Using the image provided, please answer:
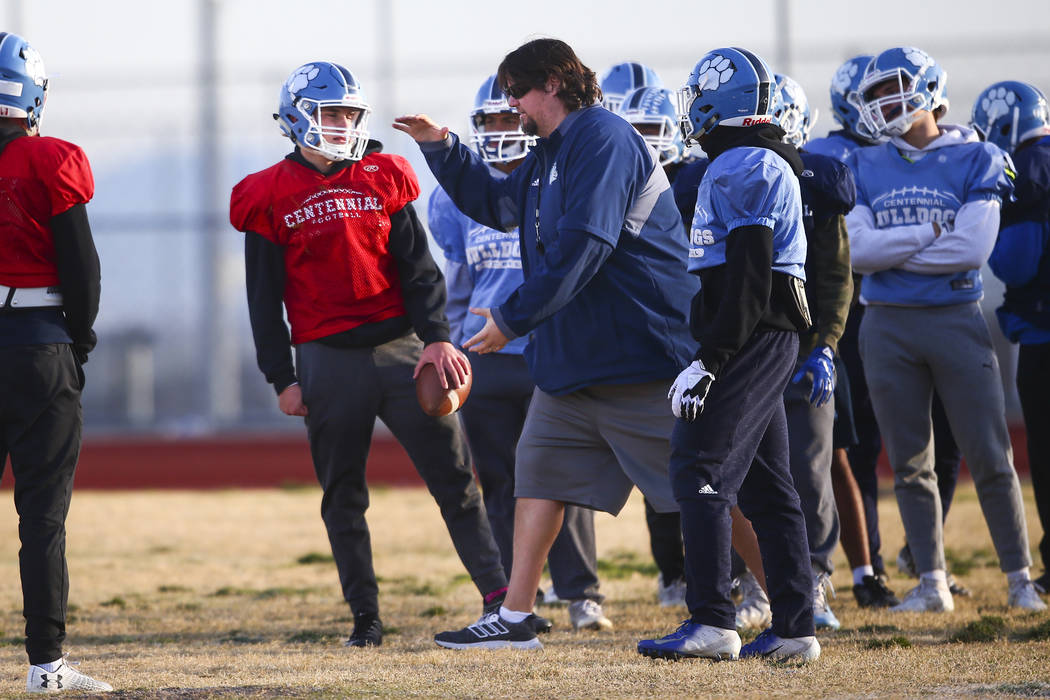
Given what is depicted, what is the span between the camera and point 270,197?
16.0ft

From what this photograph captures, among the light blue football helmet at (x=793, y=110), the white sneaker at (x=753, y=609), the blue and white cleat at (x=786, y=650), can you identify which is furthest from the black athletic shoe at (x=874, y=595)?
the light blue football helmet at (x=793, y=110)

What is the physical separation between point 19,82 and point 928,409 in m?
3.60

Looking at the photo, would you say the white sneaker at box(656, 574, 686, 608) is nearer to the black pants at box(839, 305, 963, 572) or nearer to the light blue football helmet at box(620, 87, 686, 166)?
the black pants at box(839, 305, 963, 572)

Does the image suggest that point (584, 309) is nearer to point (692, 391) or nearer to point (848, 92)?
point (692, 391)

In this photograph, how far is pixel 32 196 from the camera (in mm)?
4066

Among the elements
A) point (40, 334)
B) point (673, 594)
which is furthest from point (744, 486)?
point (40, 334)

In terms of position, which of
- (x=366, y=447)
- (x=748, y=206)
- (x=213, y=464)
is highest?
(x=748, y=206)

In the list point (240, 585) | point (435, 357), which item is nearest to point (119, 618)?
point (240, 585)

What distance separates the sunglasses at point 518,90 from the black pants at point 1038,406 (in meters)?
2.58

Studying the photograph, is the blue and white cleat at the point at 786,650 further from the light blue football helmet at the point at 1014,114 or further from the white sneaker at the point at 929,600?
the light blue football helmet at the point at 1014,114

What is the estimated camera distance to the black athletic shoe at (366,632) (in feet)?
16.3

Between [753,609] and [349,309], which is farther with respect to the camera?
[753,609]

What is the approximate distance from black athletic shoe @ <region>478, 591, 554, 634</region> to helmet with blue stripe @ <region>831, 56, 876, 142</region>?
2.42m

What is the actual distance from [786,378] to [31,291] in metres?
2.28
